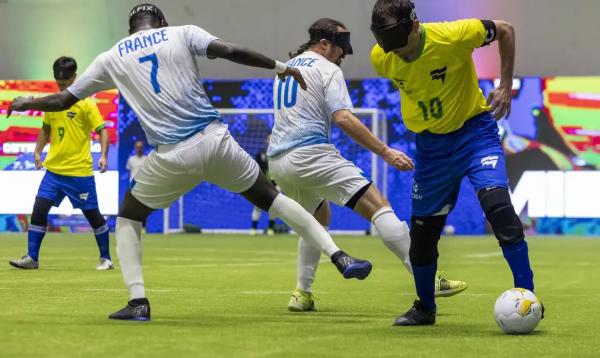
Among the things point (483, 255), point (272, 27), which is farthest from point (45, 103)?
point (272, 27)

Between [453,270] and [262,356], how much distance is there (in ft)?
29.0

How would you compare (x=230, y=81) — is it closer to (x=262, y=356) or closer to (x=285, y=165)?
(x=285, y=165)

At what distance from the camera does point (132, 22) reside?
774 cm

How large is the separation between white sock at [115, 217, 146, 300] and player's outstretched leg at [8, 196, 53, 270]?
618 cm

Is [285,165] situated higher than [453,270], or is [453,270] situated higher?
[285,165]

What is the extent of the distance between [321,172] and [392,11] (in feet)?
6.10

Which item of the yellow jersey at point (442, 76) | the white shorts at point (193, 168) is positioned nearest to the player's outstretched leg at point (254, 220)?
the white shorts at point (193, 168)

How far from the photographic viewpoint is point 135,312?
743 cm

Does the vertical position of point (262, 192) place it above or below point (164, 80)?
below

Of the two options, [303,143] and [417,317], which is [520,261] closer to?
[417,317]

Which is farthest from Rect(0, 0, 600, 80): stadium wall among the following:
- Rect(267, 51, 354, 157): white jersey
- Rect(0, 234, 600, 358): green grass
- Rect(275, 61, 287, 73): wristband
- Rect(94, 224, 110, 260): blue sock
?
Rect(275, 61, 287, 73): wristband

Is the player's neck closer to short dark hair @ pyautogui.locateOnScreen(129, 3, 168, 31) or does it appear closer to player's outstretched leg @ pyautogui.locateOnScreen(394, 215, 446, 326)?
player's outstretched leg @ pyautogui.locateOnScreen(394, 215, 446, 326)

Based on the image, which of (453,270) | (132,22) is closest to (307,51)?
(132,22)

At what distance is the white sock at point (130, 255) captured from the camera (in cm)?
750
